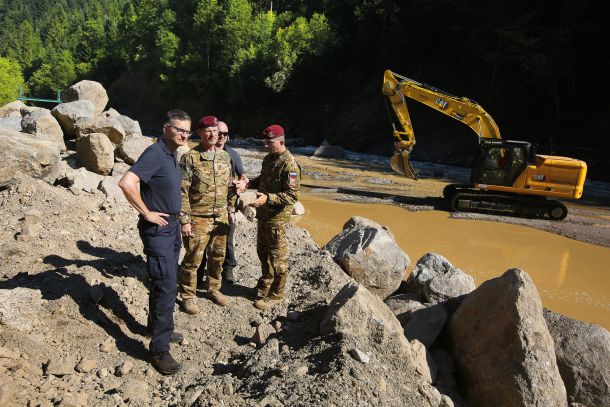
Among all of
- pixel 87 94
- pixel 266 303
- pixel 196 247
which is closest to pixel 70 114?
pixel 87 94

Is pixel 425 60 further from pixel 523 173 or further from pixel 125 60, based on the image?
pixel 125 60

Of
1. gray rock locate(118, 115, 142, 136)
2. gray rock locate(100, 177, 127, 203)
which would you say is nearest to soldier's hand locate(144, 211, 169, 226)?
gray rock locate(100, 177, 127, 203)

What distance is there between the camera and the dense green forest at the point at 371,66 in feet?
66.6

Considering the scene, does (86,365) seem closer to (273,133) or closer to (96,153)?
(273,133)

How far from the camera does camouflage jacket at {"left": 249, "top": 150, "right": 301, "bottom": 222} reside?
4137 mm

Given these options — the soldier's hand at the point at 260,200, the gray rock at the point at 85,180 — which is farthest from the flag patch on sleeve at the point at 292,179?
the gray rock at the point at 85,180

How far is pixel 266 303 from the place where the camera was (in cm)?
428

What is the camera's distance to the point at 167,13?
46.3 metres

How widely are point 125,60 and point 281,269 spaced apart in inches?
2471

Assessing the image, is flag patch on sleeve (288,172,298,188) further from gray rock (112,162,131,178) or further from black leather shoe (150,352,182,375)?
gray rock (112,162,131,178)

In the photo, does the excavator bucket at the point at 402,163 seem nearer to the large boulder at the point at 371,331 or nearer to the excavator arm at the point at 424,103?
the excavator arm at the point at 424,103

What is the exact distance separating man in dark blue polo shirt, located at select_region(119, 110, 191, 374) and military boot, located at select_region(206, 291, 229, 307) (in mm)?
905

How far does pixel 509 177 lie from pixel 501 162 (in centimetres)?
40

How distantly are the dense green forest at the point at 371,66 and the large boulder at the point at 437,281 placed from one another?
48.7ft
